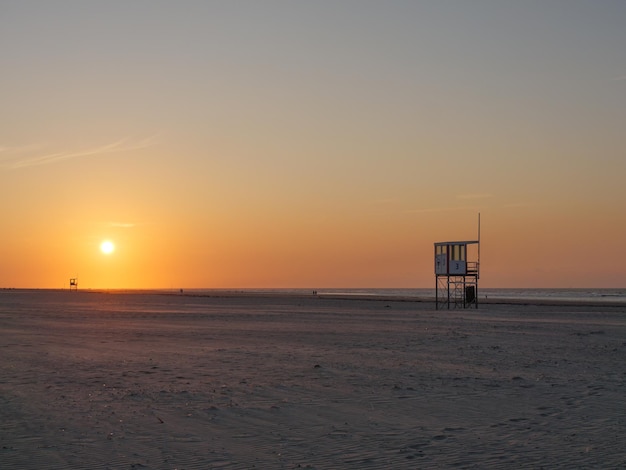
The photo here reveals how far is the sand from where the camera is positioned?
8.88 metres

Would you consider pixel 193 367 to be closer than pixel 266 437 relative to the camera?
No

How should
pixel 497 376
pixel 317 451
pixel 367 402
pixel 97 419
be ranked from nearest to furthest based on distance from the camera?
1. pixel 317 451
2. pixel 97 419
3. pixel 367 402
4. pixel 497 376

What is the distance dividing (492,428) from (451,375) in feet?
18.5

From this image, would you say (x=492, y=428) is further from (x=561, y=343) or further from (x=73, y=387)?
(x=561, y=343)

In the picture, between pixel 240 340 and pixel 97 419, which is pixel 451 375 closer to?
pixel 97 419

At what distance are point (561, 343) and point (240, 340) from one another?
11.6 metres

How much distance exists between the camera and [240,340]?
82.4ft

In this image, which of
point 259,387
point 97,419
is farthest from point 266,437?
point 259,387

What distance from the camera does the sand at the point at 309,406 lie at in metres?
8.88

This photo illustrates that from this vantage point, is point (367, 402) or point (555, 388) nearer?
point (367, 402)

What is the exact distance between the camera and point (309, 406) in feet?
39.9

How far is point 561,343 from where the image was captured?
24.7 m

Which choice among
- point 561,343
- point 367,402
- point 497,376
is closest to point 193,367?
point 367,402

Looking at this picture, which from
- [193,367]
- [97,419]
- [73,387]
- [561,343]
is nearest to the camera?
[97,419]
